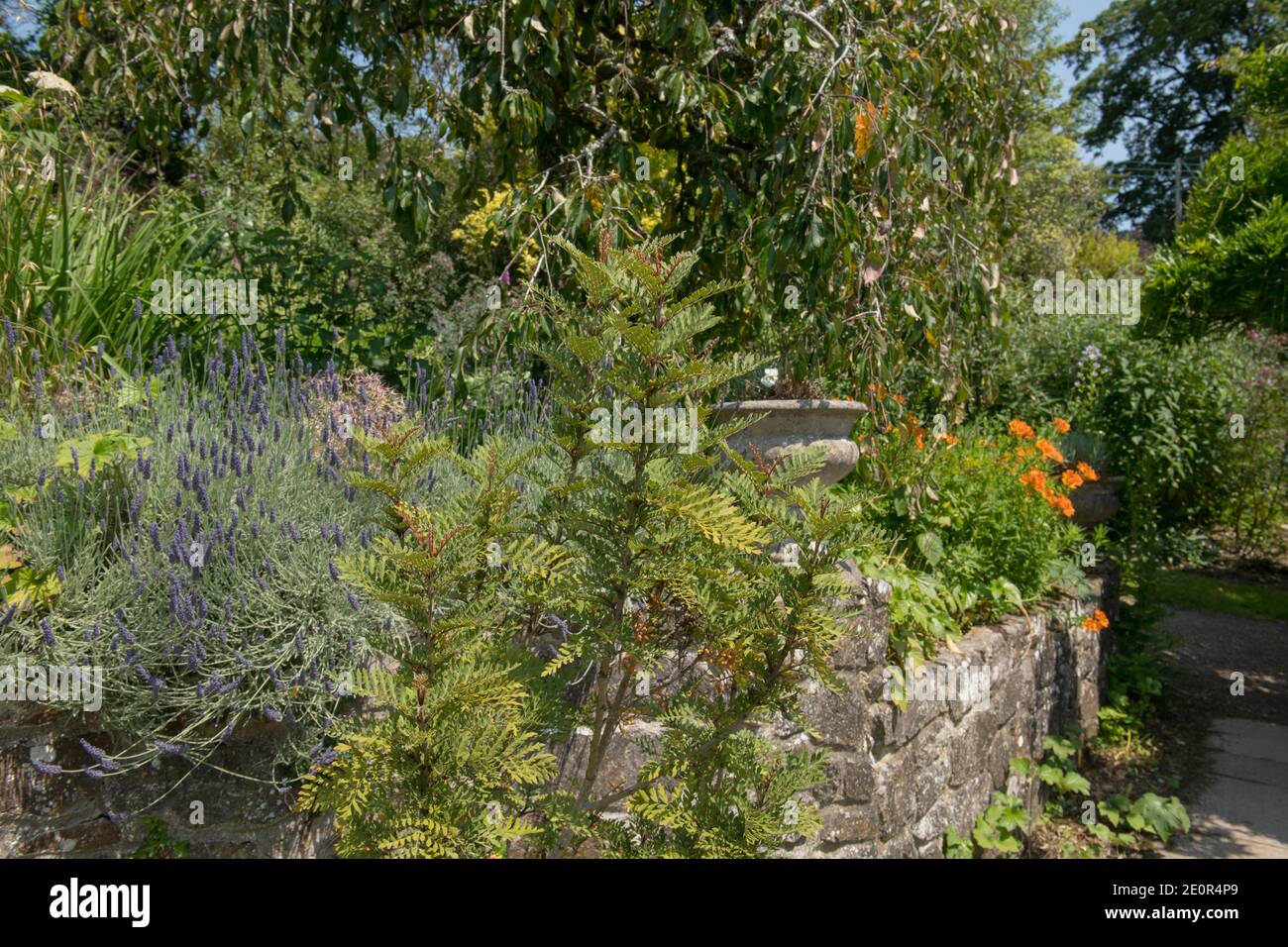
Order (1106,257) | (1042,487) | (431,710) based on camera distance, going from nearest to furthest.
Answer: (431,710)
(1042,487)
(1106,257)

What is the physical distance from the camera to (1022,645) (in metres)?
4.10

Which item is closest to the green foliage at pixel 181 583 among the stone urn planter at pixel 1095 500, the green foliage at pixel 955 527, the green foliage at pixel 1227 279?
the green foliage at pixel 955 527

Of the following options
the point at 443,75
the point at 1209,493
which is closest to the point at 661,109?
the point at 443,75

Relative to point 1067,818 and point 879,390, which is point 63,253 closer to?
point 879,390

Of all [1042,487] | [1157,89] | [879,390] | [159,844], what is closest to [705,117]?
[879,390]

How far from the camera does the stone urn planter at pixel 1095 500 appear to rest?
5.83m

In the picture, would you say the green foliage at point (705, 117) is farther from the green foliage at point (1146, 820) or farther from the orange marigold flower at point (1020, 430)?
the green foliage at point (1146, 820)

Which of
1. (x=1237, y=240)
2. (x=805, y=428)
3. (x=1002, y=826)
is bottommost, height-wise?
(x=1002, y=826)

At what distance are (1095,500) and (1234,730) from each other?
1520mm

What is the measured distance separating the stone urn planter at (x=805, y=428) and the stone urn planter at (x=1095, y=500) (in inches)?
124

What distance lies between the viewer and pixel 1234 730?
16.8 ft

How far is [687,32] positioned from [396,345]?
1.73 metres

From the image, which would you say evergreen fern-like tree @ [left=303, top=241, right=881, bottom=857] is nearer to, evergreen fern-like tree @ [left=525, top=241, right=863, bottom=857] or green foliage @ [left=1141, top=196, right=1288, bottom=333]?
evergreen fern-like tree @ [left=525, top=241, right=863, bottom=857]
